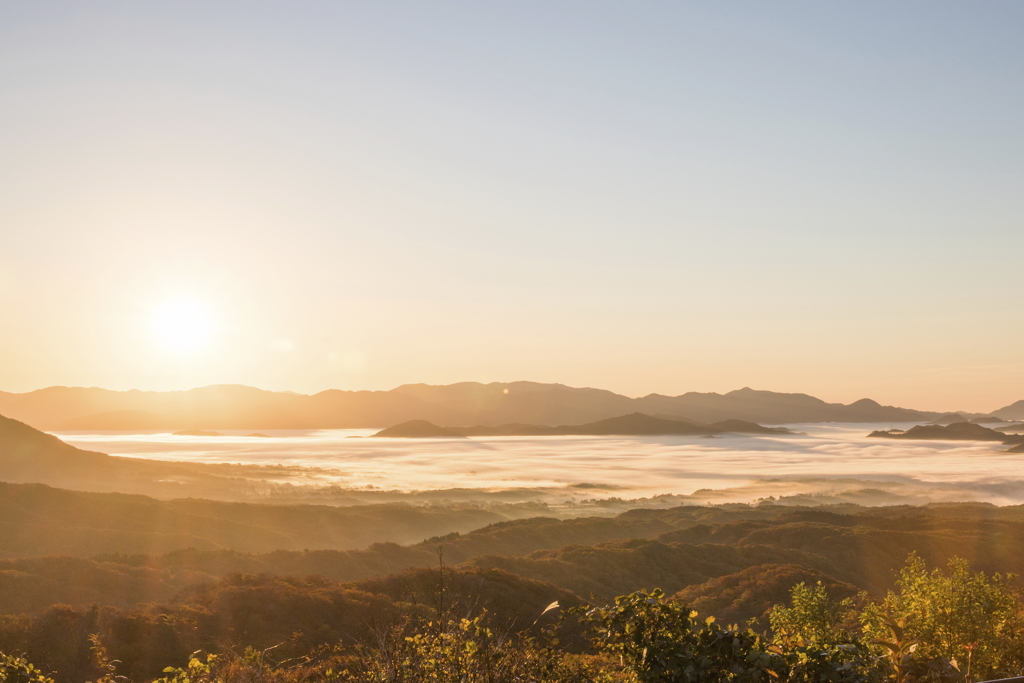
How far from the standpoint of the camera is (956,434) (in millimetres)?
172375

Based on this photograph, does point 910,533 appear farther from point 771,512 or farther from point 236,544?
point 236,544

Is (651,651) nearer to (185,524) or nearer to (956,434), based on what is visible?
(185,524)

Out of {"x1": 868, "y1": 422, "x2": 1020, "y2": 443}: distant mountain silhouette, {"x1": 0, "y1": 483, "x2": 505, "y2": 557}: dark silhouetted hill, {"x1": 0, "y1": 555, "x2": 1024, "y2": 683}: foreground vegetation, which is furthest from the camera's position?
{"x1": 868, "y1": 422, "x2": 1020, "y2": 443}: distant mountain silhouette

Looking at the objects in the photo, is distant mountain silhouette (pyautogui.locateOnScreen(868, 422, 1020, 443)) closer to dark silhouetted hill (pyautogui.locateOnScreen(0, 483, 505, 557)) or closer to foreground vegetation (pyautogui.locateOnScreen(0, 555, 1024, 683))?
dark silhouetted hill (pyautogui.locateOnScreen(0, 483, 505, 557))

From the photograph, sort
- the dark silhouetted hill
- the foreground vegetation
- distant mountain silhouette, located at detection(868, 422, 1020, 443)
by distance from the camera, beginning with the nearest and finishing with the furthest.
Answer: the foreground vegetation < the dark silhouetted hill < distant mountain silhouette, located at detection(868, 422, 1020, 443)

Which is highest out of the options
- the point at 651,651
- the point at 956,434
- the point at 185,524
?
the point at 651,651

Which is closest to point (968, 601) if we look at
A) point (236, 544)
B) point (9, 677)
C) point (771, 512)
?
point (9, 677)

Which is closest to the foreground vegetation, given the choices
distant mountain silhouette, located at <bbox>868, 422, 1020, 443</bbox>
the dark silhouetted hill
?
the dark silhouetted hill

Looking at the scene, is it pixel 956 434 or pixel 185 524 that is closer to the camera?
pixel 185 524

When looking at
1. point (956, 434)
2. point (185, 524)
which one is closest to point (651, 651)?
point (185, 524)

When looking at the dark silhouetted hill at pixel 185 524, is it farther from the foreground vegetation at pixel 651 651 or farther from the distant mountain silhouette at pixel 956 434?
the distant mountain silhouette at pixel 956 434

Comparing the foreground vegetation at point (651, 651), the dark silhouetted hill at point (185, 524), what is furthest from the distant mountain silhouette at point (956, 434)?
the foreground vegetation at point (651, 651)

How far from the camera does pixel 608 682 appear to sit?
7570 millimetres

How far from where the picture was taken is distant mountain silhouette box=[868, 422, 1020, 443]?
163250mm
